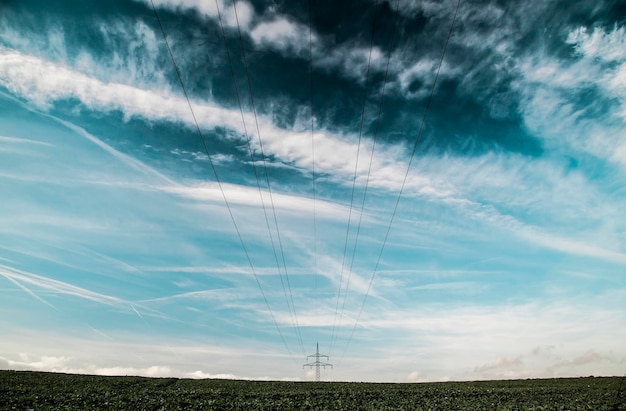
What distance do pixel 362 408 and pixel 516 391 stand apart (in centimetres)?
2551

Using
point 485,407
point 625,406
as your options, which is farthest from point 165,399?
point 625,406

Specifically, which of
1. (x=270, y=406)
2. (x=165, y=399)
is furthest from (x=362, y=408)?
(x=165, y=399)

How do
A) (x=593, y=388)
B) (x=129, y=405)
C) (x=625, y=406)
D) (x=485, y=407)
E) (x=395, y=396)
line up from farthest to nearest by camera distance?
(x=593, y=388), (x=395, y=396), (x=485, y=407), (x=129, y=405), (x=625, y=406)

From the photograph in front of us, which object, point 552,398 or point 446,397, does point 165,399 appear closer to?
A: point 446,397

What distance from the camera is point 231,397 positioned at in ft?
132

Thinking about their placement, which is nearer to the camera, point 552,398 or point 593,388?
point 552,398

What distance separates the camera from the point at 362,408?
33750mm

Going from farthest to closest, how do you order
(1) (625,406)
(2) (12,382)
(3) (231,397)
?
(2) (12,382), (3) (231,397), (1) (625,406)

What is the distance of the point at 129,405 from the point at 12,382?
1009 inches

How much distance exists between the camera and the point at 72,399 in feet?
112

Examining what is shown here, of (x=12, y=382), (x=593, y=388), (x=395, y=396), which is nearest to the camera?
(x=395, y=396)

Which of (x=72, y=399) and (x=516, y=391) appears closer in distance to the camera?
(x=72, y=399)

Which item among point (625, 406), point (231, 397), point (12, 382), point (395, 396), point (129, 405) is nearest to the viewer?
point (625, 406)

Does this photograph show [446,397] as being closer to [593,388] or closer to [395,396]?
[395,396]
